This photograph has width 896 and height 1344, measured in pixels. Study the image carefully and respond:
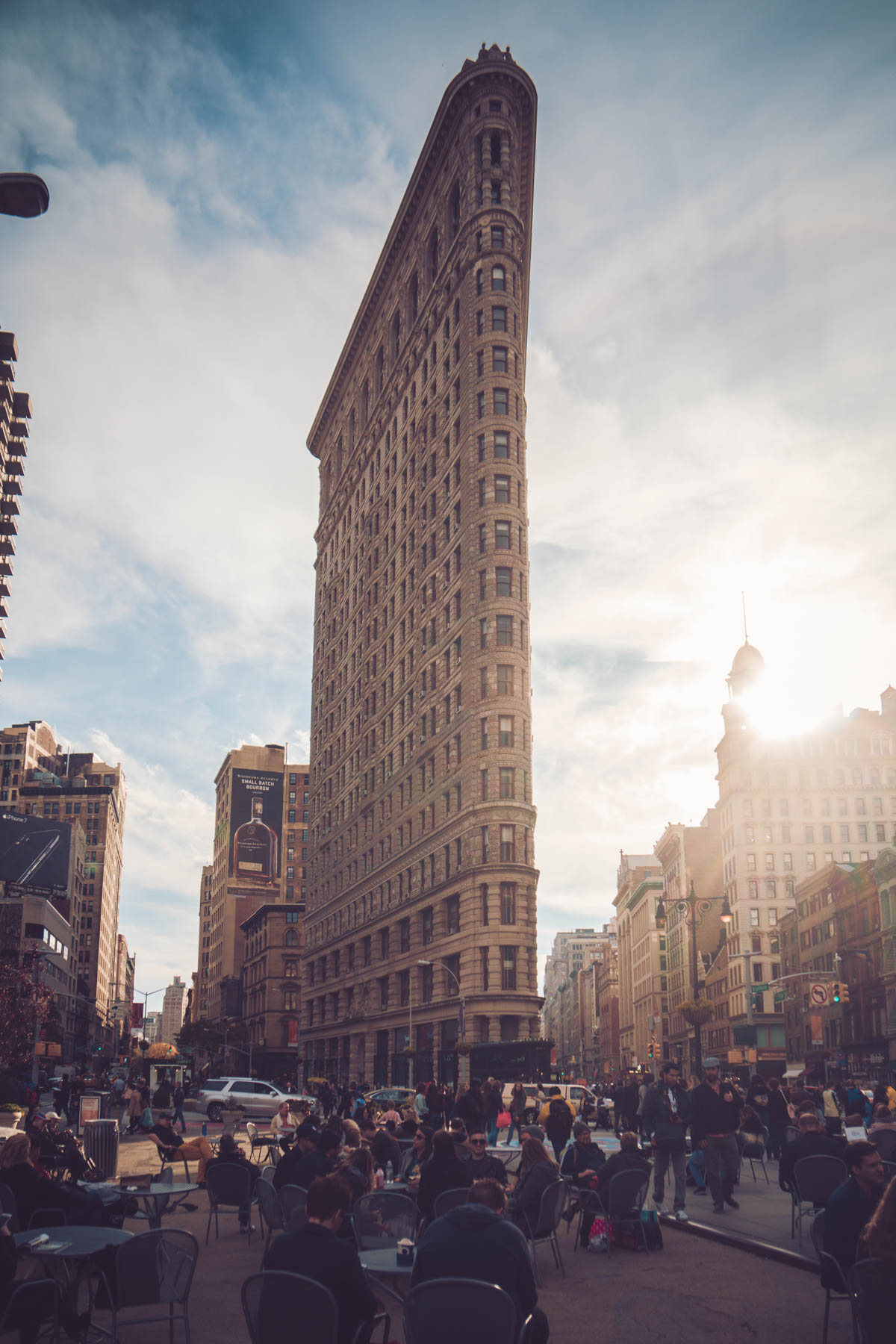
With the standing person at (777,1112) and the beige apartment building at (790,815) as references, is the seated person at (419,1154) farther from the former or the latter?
the beige apartment building at (790,815)

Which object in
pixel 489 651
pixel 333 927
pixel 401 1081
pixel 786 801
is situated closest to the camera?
pixel 489 651

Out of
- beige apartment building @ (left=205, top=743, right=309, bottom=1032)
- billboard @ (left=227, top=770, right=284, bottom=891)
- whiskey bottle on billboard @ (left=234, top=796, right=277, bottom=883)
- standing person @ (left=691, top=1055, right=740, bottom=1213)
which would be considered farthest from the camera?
beige apartment building @ (left=205, top=743, right=309, bottom=1032)

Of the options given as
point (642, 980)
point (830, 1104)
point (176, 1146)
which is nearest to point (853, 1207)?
point (176, 1146)

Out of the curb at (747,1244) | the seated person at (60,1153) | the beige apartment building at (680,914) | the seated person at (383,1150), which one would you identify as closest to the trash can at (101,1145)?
the seated person at (60,1153)

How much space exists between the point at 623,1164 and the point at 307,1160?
4096 millimetres

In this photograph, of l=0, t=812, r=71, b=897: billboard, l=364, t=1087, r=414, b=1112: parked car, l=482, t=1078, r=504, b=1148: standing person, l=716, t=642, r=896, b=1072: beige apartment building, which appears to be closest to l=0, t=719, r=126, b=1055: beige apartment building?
l=0, t=812, r=71, b=897: billboard

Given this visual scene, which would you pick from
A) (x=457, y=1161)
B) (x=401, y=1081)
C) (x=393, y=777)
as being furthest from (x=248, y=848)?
(x=457, y=1161)

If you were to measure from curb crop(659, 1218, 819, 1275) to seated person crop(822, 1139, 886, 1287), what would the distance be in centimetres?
423

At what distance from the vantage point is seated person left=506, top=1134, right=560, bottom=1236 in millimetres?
12750

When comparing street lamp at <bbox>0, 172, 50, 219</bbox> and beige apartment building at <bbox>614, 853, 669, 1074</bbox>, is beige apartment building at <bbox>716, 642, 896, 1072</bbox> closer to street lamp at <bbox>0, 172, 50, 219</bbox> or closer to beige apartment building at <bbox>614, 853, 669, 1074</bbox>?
beige apartment building at <bbox>614, 853, 669, 1074</bbox>

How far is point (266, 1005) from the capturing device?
138500 millimetres

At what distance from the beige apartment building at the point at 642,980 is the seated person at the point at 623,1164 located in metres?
128

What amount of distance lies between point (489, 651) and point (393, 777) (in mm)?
19016

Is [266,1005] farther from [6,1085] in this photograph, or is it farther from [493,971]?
[6,1085]
